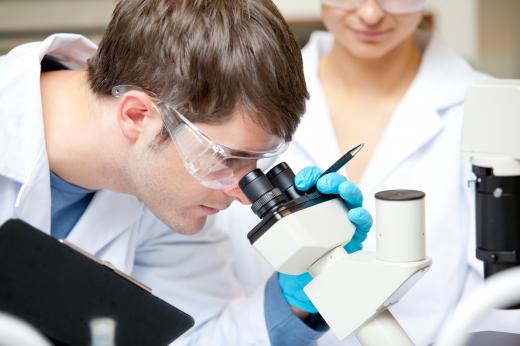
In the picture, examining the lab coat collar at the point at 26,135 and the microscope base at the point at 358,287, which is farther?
the lab coat collar at the point at 26,135

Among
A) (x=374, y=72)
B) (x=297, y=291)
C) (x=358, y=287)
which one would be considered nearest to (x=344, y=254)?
(x=358, y=287)

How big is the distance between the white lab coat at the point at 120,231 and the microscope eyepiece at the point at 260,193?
0.48m

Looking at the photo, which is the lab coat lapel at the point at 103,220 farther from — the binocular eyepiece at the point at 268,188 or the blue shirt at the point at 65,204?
the binocular eyepiece at the point at 268,188

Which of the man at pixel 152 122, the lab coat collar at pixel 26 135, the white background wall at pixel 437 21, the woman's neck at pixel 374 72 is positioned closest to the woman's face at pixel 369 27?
the woman's neck at pixel 374 72

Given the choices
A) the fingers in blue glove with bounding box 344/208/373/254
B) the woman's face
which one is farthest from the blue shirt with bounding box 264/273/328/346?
the woman's face

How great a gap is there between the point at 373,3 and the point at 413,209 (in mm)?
989

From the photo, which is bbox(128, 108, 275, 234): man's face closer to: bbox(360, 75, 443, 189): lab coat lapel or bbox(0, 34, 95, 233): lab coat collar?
bbox(0, 34, 95, 233): lab coat collar

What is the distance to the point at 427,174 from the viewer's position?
2035mm

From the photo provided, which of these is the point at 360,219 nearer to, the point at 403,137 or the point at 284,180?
the point at 284,180

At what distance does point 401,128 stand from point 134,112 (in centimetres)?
87

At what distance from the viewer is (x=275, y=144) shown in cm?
150

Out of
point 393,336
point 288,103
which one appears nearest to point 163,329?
point 393,336

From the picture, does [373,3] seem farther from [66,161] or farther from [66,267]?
[66,267]

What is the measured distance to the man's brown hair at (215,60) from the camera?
1.44m
